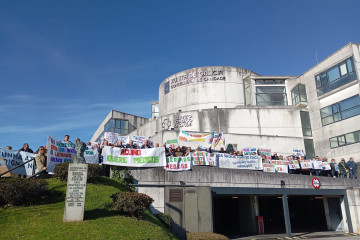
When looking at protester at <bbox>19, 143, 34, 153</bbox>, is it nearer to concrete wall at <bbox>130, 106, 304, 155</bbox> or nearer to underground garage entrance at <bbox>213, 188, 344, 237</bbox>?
underground garage entrance at <bbox>213, 188, 344, 237</bbox>

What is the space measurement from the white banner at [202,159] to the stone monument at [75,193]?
8.53 m

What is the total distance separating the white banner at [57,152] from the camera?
15494 millimetres

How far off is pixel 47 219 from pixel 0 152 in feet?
20.6

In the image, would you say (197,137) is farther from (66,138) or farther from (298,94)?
(298,94)

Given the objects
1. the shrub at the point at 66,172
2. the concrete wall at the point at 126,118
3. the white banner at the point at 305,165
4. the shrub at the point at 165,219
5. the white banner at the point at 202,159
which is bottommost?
the shrub at the point at 165,219

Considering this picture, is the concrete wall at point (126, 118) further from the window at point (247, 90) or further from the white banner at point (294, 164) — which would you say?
the white banner at point (294, 164)

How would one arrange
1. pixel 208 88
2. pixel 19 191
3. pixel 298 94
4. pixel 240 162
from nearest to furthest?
1. pixel 19 191
2. pixel 240 162
3. pixel 298 94
4. pixel 208 88

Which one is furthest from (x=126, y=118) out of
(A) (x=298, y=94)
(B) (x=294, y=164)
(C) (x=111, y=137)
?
(B) (x=294, y=164)

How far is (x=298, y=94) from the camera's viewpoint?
113 ft

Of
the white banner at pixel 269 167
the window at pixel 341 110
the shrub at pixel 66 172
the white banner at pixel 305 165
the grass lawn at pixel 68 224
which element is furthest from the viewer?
the window at pixel 341 110

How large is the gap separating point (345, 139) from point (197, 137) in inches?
603

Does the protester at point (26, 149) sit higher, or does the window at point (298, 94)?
the window at point (298, 94)

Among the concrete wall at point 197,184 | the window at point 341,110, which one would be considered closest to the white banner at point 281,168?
the concrete wall at point 197,184

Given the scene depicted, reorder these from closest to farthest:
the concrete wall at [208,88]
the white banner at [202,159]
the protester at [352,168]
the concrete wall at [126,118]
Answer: the white banner at [202,159] → the protester at [352,168] → the concrete wall at [208,88] → the concrete wall at [126,118]
